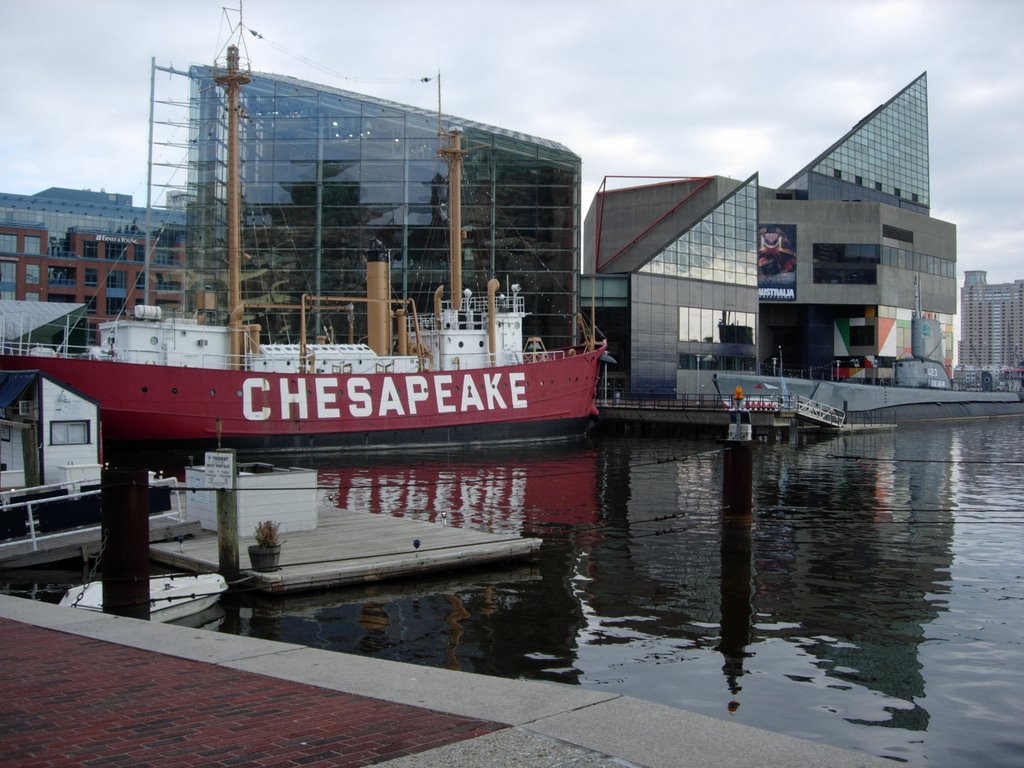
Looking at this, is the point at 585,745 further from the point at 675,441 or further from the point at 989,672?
the point at 675,441

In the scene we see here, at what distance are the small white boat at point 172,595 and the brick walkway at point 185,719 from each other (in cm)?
460

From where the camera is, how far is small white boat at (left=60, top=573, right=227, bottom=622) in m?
13.0

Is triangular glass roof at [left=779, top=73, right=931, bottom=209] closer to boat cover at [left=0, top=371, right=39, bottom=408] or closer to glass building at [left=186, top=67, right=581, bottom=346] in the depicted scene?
glass building at [left=186, top=67, right=581, bottom=346]

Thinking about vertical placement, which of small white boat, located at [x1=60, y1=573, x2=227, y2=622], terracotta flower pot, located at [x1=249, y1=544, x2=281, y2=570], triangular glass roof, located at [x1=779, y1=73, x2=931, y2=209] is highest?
triangular glass roof, located at [x1=779, y1=73, x2=931, y2=209]

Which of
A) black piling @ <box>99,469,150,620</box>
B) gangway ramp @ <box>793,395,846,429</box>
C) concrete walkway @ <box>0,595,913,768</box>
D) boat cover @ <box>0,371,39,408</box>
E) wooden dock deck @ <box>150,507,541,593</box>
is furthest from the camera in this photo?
gangway ramp @ <box>793,395,846,429</box>

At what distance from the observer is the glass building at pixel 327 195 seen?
57.8 meters

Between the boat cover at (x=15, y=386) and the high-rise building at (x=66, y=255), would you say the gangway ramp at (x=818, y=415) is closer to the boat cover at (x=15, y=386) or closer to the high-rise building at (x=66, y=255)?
the boat cover at (x=15, y=386)

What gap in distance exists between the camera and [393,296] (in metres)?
58.8

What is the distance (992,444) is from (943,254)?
47.7 m

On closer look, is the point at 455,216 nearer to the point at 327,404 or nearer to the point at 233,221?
the point at 233,221

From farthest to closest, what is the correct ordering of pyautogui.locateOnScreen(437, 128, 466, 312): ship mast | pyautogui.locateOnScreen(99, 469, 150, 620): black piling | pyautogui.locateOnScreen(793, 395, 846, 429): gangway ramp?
pyautogui.locateOnScreen(793, 395, 846, 429): gangway ramp → pyautogui.locateOnScreen(437, 128, 466, 312): ship mast → pyautogui.locateOnScreen(99, 469, 150, 620): black piling

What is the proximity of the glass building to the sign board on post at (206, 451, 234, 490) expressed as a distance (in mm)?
42373

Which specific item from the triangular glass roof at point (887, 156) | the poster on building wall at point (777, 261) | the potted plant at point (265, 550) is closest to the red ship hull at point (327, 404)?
the potted plant at point (265, 550)

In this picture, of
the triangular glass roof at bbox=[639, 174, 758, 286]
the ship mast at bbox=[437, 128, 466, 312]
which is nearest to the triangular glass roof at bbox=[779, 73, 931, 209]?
the triangular glass roof at bbox=[639, 174, 758, 286]
